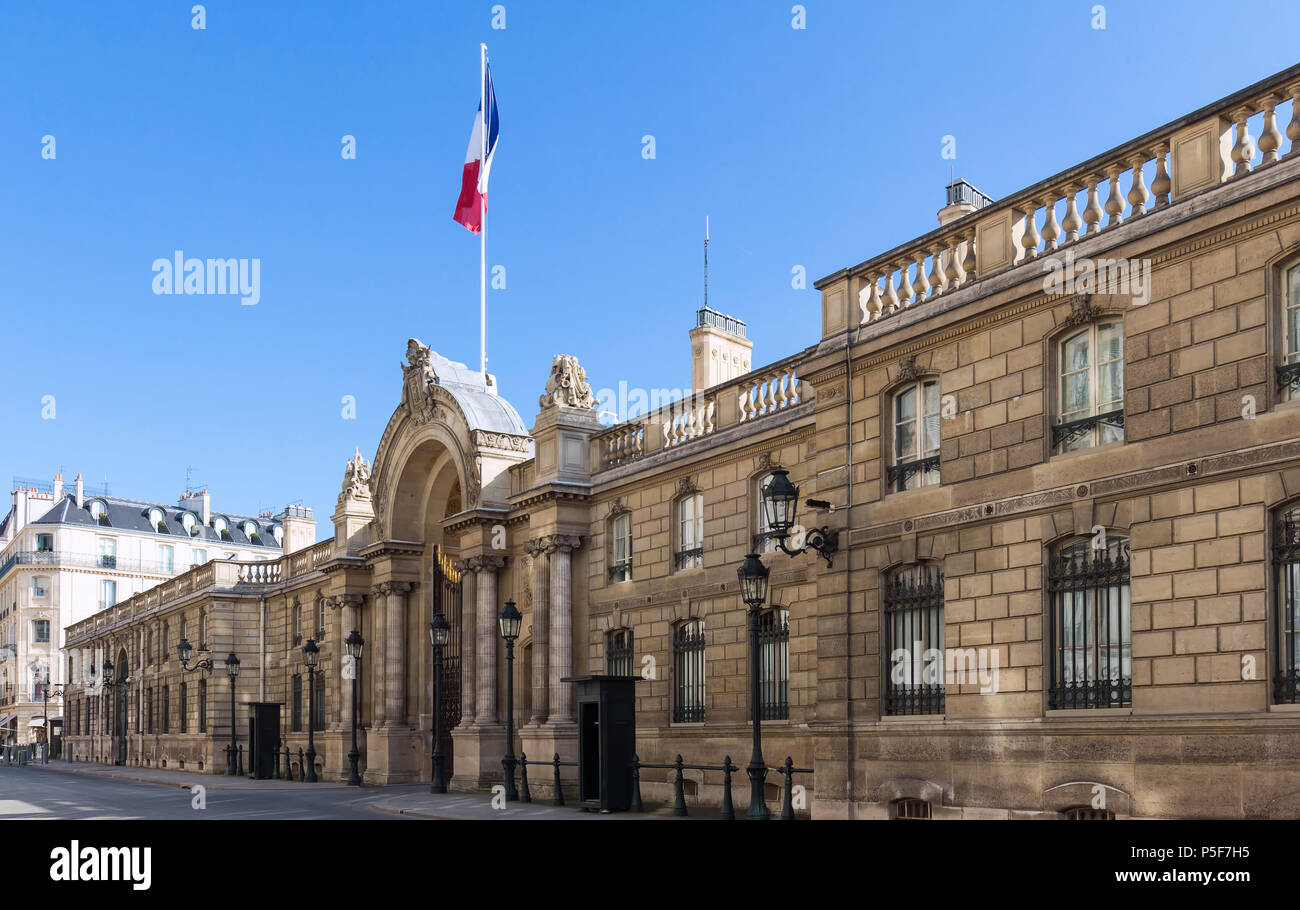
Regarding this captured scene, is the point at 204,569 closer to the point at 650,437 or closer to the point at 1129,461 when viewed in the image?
the point at 650,437

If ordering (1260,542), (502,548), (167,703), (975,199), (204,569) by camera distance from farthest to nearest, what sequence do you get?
(167,703) < (204,569) < (502,548) < (975,199) < (1260,542)

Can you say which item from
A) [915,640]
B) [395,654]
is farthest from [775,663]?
[395,654]

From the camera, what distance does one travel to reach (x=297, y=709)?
159 feet

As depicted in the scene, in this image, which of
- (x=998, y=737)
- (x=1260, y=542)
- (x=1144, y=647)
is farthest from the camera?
(x=998, y=737)

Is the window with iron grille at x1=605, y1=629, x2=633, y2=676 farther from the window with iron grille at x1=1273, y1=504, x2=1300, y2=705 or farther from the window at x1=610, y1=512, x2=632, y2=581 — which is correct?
the window with iron grille at x1=1273, y1=504, x2=1300, y2=705

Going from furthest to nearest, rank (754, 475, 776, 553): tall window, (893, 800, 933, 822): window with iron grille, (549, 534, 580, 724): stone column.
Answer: (549, 534, 580, 724): stone column < (754, 475, 776, 553): tall window < (893, 800, 933, 822): window with iron grille

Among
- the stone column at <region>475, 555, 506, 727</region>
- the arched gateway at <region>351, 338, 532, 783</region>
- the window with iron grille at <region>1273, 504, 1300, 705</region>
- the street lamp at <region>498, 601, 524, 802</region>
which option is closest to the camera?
the window with iron grille at <region>1273, 504, 1300, 705</region>

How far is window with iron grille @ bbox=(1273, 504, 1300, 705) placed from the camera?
13.9 m

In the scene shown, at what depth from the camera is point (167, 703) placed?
6072cm

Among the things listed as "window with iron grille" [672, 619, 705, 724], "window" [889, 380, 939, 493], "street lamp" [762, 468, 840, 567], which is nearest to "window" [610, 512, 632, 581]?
"window with iron grille" [672, 619, 705, 724]

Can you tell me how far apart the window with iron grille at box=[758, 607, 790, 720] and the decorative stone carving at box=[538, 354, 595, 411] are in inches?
321
